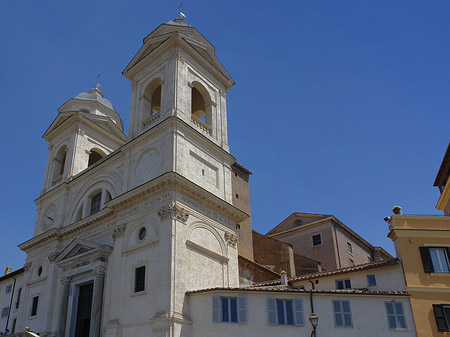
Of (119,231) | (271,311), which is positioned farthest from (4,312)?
(271,311)

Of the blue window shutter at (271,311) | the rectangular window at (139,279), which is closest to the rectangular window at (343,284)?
the blue window shutter at (271,311)

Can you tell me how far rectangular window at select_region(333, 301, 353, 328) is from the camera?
18766mm

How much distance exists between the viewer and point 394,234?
68.4ft

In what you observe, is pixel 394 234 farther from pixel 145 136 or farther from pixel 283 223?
pixel 283 223

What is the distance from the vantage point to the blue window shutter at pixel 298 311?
18.8 metres

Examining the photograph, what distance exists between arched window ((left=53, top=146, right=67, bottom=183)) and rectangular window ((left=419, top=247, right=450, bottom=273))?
25.5 meters

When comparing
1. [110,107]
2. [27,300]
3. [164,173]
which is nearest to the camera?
[164,173]

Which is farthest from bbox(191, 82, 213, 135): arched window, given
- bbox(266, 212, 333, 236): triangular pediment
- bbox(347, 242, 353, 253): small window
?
bbox(347, 242, 353, 253): small window

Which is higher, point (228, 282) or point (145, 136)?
point (145, 136)

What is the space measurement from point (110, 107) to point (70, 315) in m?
18.2

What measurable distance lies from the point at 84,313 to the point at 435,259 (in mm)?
18168

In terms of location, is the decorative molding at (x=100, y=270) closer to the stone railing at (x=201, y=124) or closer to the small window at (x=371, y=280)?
the stone railing at (x=201, y=124)

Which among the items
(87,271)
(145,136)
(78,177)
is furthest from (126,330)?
(78,177)

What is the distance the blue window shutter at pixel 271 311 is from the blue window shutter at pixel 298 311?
871 millimetres
